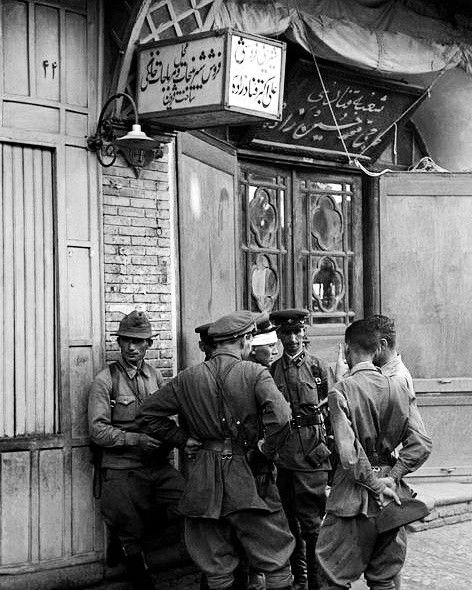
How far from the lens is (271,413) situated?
544 cm

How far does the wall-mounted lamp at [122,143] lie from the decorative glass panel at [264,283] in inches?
87.0

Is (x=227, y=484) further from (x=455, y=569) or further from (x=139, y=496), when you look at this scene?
(x=455, y=569)

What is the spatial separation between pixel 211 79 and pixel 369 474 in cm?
284

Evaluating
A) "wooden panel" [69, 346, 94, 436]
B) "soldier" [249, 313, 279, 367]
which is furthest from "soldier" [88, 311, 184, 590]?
"soldier" [249, 313, 279, 367]

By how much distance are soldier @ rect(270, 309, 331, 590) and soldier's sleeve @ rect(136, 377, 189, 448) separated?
47.4 inches

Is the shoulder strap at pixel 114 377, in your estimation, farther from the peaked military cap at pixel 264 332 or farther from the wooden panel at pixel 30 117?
the wooden panel at pixel 30 117

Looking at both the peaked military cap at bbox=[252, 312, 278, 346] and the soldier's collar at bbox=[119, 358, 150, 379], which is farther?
the peaked military cap at bbox=[252, 312, 278, 346]

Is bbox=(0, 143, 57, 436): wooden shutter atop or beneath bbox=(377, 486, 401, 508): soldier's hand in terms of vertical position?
atop

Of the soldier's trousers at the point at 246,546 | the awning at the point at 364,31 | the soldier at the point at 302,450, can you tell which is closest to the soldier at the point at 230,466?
the soldier's trousers at the point at 246,546

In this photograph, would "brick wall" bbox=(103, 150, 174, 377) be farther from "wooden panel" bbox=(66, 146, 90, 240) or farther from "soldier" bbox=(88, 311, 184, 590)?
"soldier" bbox=(88, 311, 184, 590)

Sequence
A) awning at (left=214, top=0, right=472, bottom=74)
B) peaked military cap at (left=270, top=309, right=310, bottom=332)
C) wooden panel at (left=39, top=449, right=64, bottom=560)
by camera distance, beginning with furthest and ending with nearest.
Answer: awning at (left=214, top=0, right=472, bottom=74)
peaked military cap at (left=270, top=309, right=310, bottom=332)
wooden panel at (left=39, top=449, right=64, bottom=560)

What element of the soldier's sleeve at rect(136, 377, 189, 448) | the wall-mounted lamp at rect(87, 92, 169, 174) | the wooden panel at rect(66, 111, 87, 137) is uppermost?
the wooden panel at rect(66, 111, 87, 137)

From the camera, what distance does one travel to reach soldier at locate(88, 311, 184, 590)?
20.9ft

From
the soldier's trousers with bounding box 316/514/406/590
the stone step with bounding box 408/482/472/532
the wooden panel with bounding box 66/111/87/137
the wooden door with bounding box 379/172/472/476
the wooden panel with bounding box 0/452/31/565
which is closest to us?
the soldier's trousers with bounding box 316/514/406/590
